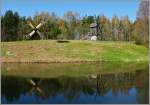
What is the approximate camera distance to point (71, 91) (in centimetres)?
2409

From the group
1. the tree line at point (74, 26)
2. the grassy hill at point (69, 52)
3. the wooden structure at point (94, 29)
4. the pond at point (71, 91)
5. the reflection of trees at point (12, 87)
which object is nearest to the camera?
the pond at point (71, 91)

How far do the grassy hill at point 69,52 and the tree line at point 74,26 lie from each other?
8125mm

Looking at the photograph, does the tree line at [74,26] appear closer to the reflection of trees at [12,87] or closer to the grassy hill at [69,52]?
the grassy hill at [69,52]

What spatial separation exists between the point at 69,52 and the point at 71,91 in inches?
1501

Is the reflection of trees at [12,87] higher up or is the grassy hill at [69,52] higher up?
the grassy hill at [69,52]

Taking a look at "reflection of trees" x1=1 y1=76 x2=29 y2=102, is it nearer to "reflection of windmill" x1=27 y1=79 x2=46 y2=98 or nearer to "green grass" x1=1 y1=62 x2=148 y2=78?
"reflection of windmill" x1=27 y1=79 x2=46 y2=98

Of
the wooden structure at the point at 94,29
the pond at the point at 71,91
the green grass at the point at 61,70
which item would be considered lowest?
the pond at the point at 71,91

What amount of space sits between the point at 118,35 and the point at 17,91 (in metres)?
100

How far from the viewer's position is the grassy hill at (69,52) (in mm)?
57250

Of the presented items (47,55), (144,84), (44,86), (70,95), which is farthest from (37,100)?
(47,55)

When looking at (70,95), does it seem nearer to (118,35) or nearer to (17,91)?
(17,91)

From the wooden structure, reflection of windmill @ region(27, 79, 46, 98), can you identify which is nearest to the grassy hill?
reflection of windmill @ region(27, 79, 46, 98)

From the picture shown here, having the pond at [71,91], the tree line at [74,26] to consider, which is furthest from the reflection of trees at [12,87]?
the tree line at [74,26]

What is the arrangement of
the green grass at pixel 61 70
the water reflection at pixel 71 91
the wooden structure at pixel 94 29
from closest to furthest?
the water reflection at pixel 71 91, the green grass at pixel 61 70, the wooden structure at pixel 94 29
